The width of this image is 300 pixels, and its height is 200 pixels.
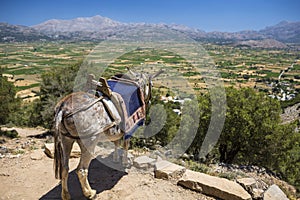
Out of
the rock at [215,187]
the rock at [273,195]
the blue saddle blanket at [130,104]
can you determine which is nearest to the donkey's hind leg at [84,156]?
the blue saddle blanket at [130,104]

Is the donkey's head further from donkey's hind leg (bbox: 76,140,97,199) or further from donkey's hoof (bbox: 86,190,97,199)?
donkey's hoof (bbox: 86,190,97,199)

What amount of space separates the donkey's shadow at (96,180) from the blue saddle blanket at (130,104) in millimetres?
1441

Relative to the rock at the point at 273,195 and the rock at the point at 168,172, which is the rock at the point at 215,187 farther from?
the rock at the point at 273,195

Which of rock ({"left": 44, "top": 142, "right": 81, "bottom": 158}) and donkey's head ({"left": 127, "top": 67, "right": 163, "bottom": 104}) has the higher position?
donkey's head ({"left": 127, "top": 67, "right": 163, "bottom": 104})

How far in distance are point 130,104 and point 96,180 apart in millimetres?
2512

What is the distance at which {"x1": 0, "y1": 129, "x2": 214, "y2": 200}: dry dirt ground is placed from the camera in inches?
258

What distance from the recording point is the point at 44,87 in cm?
1853

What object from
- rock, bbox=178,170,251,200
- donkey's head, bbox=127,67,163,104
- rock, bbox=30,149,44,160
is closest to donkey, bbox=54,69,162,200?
donkey's head, bbox=127,67,163,104

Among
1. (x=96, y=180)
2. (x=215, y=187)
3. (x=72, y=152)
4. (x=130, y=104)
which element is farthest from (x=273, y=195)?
(x=72, y=152)

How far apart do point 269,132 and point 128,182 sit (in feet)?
30.1

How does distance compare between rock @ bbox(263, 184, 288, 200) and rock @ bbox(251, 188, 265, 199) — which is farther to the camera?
rock @ bbox(251, 188, 265, 199)

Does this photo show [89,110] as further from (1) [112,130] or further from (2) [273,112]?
(2) [273,112]

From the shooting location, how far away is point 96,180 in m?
7.31

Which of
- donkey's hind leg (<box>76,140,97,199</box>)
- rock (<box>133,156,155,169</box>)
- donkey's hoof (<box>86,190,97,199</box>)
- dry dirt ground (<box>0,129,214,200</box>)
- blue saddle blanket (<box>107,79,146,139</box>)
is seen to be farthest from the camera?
rock (<box>133,156,155,169</box>)
